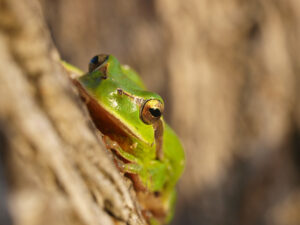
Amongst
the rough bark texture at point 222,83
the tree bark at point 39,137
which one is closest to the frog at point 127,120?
the tree bark at point 39,137

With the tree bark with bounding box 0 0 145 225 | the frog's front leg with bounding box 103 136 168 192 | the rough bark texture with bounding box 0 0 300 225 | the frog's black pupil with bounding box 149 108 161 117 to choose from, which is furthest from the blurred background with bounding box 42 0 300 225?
the tree bark with bounding box 0 0 145 225

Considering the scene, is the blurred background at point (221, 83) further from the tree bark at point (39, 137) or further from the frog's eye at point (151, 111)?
the tree bark at point (39, 137)

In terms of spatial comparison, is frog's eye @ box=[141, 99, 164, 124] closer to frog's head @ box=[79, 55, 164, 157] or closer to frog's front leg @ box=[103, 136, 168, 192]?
frog's head @ box=[79, 55, 164, 157]

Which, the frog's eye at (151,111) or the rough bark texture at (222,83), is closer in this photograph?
the frog's eye at (151,111)

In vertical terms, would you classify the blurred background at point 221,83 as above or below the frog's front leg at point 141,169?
below

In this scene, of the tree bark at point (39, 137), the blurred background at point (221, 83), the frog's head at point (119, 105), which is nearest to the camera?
the tree bark at point (39, 137)

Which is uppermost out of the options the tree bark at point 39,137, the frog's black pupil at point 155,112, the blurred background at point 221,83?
the tree bark at point 39,137

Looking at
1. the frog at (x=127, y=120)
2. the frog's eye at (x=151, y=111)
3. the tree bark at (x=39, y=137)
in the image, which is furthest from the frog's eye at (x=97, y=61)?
the tree bark at (x=39, y=137)

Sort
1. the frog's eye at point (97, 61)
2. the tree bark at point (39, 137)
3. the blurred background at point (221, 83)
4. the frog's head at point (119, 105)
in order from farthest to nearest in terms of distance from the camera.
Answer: the blurred background at point (221, 83), the frog's eye at point (97, 61), the frog's head at point (119, 105), the tree bark at point (39, 137)

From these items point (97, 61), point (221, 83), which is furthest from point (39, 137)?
point (221, 83)
